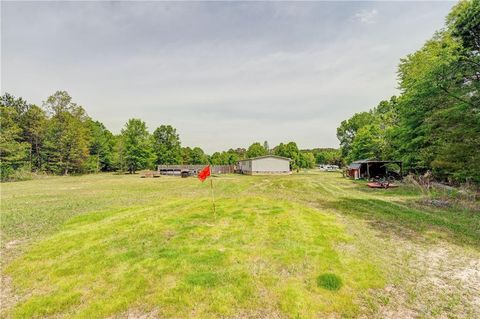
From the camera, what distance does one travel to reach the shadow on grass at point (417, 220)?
7.70 meters

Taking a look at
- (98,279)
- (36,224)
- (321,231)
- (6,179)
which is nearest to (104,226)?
(36,224)

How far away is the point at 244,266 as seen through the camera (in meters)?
5.59

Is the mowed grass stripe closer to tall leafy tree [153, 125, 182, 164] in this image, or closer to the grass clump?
the grass clump

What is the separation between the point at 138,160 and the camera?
53750mm

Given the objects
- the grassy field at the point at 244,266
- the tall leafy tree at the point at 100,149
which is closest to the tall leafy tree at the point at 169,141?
the tall leafy tree at the point at 100,149

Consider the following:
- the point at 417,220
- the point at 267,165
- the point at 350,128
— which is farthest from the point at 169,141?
the point at 417,220

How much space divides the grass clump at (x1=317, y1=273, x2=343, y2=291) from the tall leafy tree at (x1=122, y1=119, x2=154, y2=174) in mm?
53751

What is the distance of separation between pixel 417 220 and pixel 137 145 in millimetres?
52809

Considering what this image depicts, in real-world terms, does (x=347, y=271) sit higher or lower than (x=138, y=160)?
lower

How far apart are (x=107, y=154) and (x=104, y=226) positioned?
5725 cm

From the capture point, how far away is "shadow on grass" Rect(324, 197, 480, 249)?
7695mm

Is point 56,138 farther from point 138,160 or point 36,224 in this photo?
point 36,224

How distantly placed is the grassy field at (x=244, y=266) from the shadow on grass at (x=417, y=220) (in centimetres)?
6

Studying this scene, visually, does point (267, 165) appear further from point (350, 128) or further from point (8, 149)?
point (8, 149)
